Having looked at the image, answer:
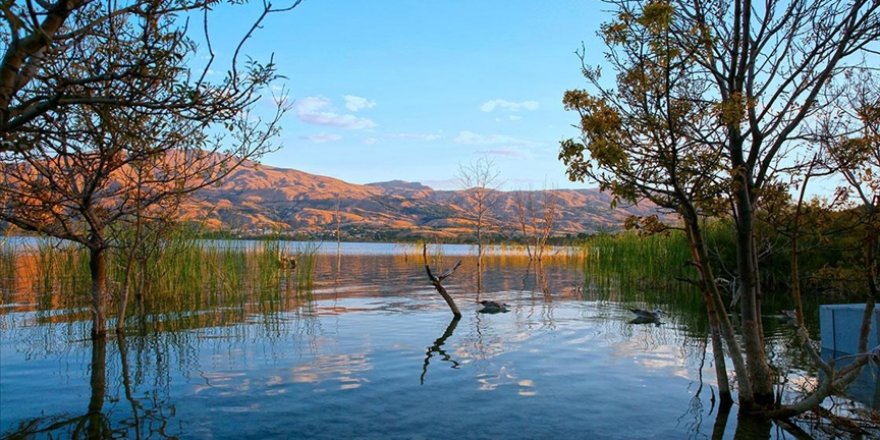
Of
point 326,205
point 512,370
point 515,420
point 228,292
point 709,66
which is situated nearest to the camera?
point 709,66

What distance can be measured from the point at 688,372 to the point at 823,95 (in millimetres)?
4753

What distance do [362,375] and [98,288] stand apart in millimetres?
5719

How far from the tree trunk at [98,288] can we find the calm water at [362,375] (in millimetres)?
379

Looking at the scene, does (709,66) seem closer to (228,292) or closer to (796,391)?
(796,391)

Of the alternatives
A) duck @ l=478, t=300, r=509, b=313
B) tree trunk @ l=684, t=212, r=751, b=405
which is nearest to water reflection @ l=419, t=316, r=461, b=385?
duck @ l=478, t=300, r=509, b=313

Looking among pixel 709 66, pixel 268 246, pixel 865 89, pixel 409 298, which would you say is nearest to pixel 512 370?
pixel 709 66

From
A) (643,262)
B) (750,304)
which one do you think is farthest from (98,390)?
(643,262)

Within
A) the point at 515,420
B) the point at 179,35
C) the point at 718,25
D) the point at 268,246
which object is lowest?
the point at 515,420

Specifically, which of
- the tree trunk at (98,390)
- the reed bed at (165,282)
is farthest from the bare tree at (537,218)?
the tree trunk at (98,390)

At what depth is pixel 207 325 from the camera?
14.2 metres

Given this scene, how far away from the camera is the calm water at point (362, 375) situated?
23.9 ft

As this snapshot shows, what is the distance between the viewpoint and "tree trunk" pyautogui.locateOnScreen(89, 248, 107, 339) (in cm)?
1157

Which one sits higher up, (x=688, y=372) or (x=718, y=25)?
(x=718, y=25)

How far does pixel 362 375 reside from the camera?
9.68 meters
